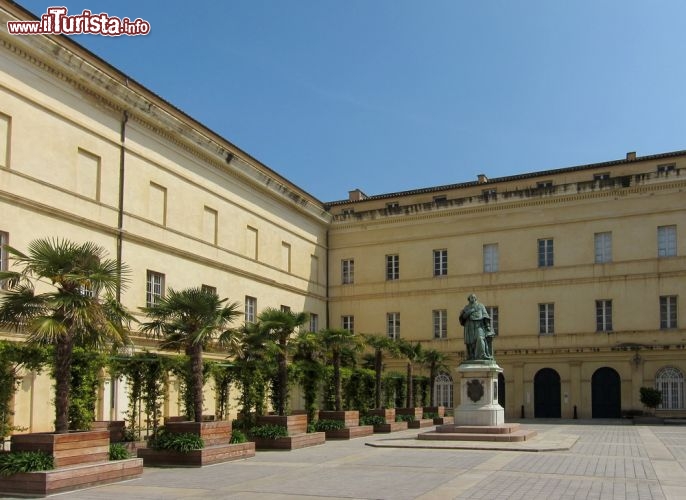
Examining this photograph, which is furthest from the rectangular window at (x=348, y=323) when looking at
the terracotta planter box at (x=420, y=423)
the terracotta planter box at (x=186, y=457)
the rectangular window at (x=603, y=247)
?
the terracotta planter box at (x=186, y=457)

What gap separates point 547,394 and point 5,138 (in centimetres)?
2963

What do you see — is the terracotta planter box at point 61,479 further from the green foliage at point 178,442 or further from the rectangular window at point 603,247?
the rectangular window at point 603,247

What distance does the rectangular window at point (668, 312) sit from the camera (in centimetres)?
3894

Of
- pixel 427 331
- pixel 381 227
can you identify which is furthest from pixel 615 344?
pixel 381 227

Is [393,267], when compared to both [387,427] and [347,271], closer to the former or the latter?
[347,271]

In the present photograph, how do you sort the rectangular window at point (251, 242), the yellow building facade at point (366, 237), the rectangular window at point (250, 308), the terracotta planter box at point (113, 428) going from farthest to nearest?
the rectangular window at point (251, 242) → the rectangular window at point (250, 308) → the yellow building facade at point (366, 237) → the terracotta planter box at point (113, 428)

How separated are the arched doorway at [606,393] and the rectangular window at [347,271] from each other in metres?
14.8

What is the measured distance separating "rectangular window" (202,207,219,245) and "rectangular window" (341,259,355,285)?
1309 centimetres

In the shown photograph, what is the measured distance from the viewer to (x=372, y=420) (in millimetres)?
31094

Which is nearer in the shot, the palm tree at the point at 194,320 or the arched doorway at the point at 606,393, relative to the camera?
the palm tree at the point at 194,320

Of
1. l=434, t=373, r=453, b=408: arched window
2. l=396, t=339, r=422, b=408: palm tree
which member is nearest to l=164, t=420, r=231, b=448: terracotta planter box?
l=396, t=339, r=422, b=408: palm tree

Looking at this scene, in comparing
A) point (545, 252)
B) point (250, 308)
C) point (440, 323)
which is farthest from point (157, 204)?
point (545, 252)

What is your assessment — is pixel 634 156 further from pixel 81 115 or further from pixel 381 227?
pixel 81 115

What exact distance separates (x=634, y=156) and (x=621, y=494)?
35753 mm
